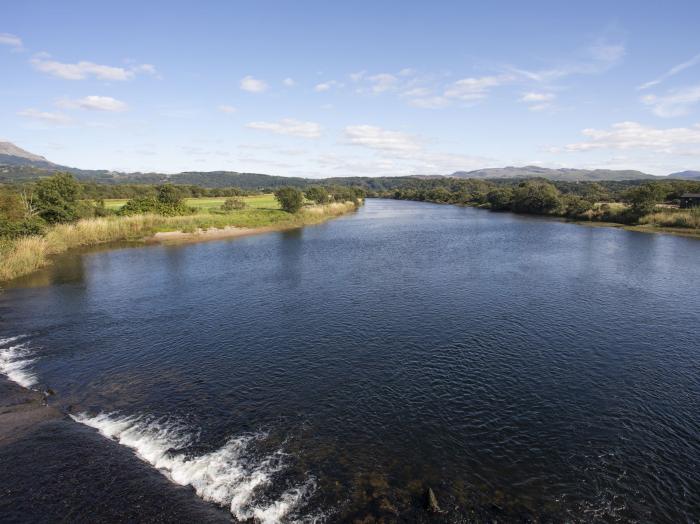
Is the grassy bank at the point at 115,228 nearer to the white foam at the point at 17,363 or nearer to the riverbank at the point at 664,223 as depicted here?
the white foam at the point at 17,363

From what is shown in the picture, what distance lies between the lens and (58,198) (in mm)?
61438

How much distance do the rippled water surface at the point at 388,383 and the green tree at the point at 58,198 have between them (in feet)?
75.8

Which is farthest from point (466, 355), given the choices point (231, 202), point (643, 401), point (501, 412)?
point (231, 202)

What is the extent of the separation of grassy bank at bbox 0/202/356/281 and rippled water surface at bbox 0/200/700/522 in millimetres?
3253

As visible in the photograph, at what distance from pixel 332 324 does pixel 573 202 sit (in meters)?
103

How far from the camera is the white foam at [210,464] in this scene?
44.1 ft

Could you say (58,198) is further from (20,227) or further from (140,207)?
(140,207)

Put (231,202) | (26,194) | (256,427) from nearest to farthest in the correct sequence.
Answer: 1. (256,427)
2. (26,194)
3. (231,202)

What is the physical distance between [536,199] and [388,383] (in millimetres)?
119487

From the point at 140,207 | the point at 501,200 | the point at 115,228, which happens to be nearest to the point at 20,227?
the point at 115,228

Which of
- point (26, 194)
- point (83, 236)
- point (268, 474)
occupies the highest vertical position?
point (26, 194)

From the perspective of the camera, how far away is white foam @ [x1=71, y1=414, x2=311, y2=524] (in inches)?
529

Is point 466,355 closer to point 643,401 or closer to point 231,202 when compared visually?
point 643,401

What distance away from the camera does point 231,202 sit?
102 m
